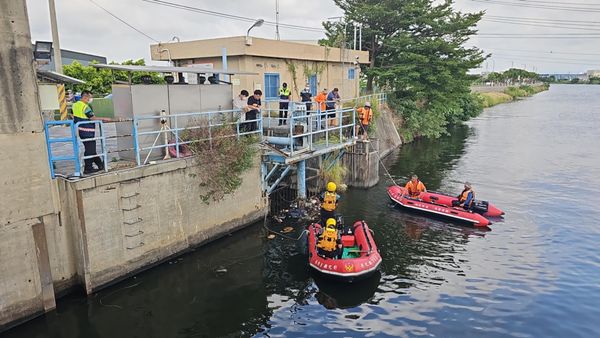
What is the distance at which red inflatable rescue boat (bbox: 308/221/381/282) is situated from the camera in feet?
34.7

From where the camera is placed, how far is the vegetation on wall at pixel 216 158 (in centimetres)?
1230

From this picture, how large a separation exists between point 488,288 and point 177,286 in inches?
296

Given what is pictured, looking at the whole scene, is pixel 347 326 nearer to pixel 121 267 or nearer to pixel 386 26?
pixel 121 267

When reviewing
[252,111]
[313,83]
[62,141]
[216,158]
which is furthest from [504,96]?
[62,141]

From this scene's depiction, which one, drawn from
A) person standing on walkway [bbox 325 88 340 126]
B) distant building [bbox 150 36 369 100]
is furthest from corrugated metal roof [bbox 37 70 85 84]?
person standing on walkway [bbox 325 88 340 126]

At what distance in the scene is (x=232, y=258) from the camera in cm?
1221

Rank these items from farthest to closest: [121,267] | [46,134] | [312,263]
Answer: [312,263], [121,267], [46,134]

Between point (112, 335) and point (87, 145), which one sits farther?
point (87, 145)

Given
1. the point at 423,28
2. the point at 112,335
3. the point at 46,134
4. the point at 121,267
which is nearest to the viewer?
the point at 112,335

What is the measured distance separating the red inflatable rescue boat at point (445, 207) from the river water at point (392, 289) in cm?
37

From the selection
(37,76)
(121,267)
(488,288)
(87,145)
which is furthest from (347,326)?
(37,76)

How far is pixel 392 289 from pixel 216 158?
19.3 feet

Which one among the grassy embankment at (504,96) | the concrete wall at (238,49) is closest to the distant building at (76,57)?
the concrete wall at (238,49)

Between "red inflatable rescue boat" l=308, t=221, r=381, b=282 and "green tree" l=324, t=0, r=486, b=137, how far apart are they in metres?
21.3
